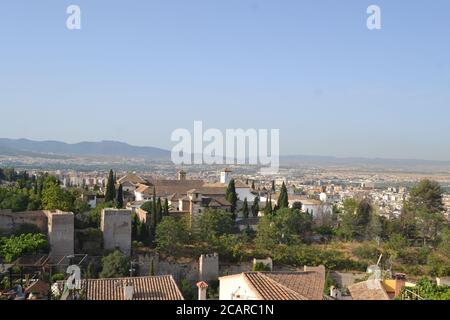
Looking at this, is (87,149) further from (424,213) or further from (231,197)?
(424,213)

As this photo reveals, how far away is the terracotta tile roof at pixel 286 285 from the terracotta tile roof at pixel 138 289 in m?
2.31

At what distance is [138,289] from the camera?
1062 centimetres

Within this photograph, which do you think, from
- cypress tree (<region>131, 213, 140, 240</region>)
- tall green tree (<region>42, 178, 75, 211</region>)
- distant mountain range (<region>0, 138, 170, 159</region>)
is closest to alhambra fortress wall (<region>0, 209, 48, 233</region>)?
tall green tree (<region>42, 178, 75, 211</region>)

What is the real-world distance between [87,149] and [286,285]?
107684mm

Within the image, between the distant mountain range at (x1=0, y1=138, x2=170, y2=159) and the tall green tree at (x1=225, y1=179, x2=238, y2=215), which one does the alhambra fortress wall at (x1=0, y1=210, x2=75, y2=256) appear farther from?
the distant mountain range at (x1=0, y1=138, x2=170, y2=159)

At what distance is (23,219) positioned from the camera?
18.8 m

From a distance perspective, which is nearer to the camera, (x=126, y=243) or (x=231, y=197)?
(x=126, y=243)

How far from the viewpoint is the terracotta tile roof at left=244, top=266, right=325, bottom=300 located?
24.2 feet

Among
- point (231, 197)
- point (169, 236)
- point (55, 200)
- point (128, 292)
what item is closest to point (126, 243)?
point (169, 236)
